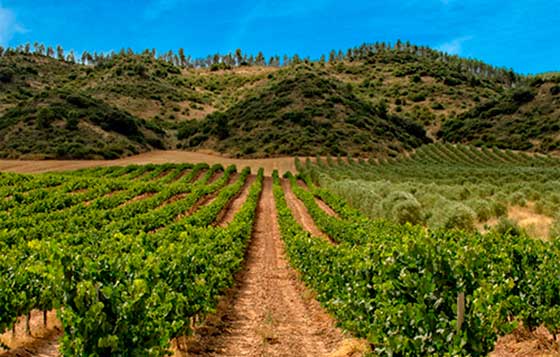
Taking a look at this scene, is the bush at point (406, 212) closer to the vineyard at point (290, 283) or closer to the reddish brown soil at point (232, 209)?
the vineyard at point (290, 283)

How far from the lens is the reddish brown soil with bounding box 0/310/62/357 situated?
8469 mm

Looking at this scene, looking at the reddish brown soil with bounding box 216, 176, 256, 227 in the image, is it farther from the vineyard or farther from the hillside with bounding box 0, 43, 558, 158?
the hillside with bounding box 0, 43, 558, 158

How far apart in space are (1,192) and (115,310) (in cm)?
2825

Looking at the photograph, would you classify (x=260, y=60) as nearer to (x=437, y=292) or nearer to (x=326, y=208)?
(x=326, y=208)

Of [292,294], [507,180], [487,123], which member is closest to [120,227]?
[292,294]

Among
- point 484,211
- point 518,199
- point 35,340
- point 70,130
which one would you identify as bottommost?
point 35,340

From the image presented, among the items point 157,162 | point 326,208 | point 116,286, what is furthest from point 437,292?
point 157,162

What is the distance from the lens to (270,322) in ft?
35.5

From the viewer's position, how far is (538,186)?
2944 cm

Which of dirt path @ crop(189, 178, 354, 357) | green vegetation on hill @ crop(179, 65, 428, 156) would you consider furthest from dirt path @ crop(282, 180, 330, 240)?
green vegetation on hill @ crop(179, 65, 428, 156)

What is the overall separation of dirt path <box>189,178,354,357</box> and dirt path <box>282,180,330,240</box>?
6.44 meters

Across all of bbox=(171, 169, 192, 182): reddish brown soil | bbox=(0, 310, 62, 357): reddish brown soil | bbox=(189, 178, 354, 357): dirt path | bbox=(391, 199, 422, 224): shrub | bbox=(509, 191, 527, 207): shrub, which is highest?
bbox=(171, 169, 192, 182): reddish brown soil

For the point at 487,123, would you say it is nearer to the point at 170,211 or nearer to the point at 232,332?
the point at 170,211

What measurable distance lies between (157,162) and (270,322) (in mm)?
51275
